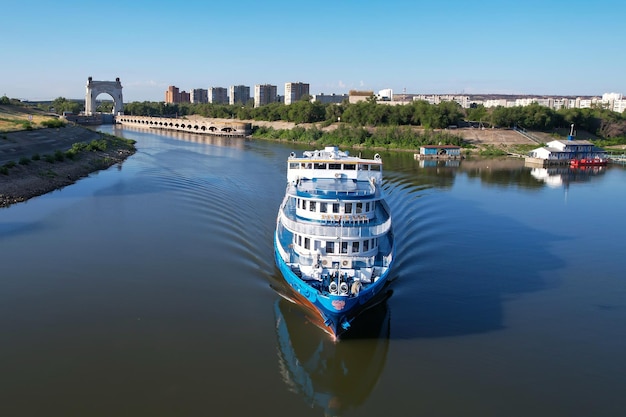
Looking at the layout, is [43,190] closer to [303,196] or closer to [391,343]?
[303,196]

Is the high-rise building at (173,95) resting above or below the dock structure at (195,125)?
above

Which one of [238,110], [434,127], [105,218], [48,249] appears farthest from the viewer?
[238,110]

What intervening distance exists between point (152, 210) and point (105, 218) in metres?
2.45

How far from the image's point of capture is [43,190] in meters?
29.3

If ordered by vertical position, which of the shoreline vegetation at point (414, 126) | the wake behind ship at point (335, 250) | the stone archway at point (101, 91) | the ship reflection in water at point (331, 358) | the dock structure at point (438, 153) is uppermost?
the stone archway at point (101, 91)

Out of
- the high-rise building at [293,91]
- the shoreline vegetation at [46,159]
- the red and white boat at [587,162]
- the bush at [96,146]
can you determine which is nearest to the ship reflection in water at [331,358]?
the shoreline vegetation at [46,159]

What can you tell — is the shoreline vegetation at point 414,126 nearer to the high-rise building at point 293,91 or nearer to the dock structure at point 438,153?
the dock structure at point 438,153

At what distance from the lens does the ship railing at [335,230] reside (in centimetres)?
1476

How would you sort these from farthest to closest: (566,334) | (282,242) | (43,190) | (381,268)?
1. (43,190)
2. (282,242)
3. (381,268)
4. (566,334)

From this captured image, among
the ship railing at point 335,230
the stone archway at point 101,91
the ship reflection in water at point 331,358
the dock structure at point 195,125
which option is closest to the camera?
the ship reflection in water at point 331,358

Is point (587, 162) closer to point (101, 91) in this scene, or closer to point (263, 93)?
point (101, 91)

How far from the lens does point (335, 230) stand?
14766 mm

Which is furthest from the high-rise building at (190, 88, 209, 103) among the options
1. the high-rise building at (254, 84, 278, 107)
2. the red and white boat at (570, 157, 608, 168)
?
the red and white boat at (570, 157, 608, 168)

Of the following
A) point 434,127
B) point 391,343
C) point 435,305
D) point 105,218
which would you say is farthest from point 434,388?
point 434,127
